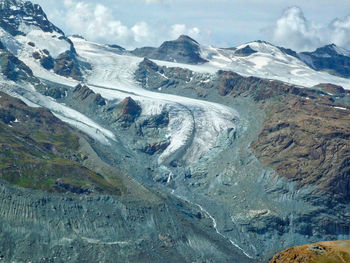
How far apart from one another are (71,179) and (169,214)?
20.0 m

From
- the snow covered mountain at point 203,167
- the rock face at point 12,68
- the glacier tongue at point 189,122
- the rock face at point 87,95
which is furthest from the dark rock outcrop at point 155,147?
the rock face at point 12,68

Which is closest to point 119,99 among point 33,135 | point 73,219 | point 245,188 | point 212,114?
point 212,114

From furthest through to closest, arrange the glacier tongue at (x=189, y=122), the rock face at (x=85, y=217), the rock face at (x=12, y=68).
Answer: the rock face at (x=12, y=68), the glacier tongue at (x=189, y=122), the rock face at (x=85, y=217)

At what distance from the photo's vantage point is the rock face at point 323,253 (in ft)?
103

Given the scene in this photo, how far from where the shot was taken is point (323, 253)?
3225 cm

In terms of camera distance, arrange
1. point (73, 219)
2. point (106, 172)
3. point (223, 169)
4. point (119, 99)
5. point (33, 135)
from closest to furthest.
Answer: point (73, 219)
point (106, 172)
point (33, 135)
point (223, 169)
point (119, 99)

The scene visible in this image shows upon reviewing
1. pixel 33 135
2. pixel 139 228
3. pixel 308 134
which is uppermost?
pixel 308 134

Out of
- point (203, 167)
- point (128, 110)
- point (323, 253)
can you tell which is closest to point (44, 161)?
point (203, 167)

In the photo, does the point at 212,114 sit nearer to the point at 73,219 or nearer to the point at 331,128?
the point at 331,128

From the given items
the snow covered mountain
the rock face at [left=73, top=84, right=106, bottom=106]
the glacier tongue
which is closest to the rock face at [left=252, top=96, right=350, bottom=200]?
the snow covered mountain

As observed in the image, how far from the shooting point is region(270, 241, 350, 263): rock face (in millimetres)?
31539

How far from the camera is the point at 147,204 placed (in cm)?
9200

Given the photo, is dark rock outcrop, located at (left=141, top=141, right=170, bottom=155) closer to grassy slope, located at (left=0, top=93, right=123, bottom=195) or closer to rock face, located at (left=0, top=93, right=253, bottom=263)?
grassy slope, located at (left=0, top=93, right=123, bottom=195)

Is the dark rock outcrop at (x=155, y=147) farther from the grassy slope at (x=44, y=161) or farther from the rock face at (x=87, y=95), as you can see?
the rock face at (x=87, y=95)
